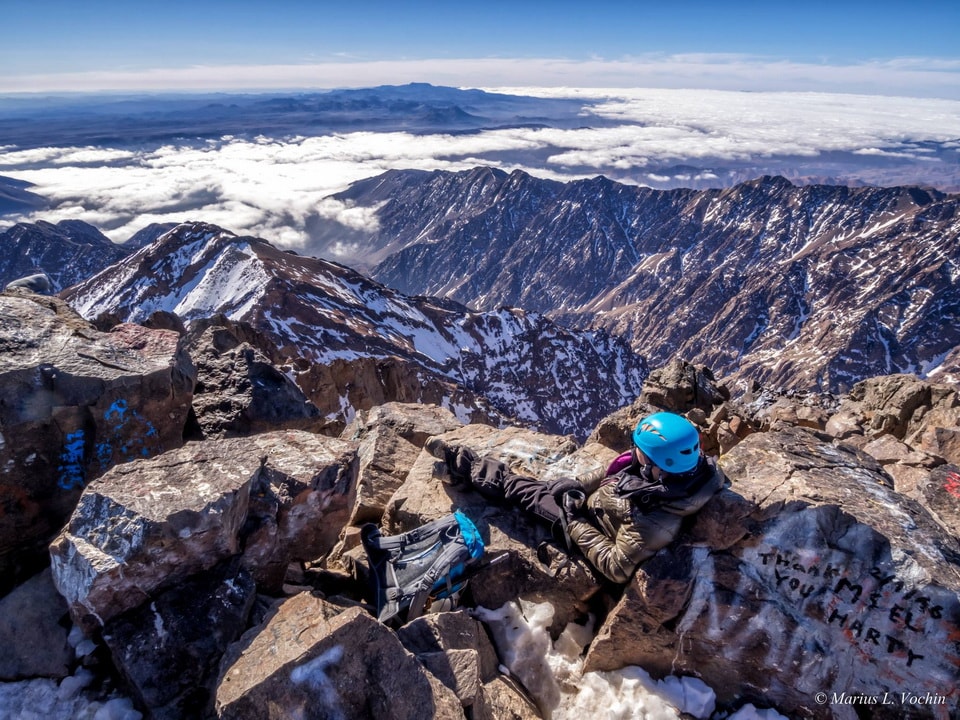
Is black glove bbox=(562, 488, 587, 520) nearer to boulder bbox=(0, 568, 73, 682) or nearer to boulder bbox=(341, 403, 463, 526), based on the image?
boulder bbox=(341, 403, 463, 526)

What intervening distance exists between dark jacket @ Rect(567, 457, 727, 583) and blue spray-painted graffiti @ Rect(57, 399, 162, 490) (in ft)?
25.8

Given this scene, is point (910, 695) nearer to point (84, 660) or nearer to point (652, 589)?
point (652, 589)

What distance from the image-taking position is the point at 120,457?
965cm

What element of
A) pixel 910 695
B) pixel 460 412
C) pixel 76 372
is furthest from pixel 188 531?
pixel 460 412

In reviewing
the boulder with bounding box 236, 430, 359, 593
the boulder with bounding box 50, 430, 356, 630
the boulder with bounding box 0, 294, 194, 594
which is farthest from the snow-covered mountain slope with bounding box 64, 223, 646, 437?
the boulder with bounding box 50, 430, 356, 630

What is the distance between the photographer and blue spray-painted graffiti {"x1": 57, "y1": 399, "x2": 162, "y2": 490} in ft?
29.9

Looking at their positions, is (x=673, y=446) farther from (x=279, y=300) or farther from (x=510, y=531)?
(x=279, y=300)

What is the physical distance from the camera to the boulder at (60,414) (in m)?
8.57

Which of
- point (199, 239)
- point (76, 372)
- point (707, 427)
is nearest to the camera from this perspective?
point (76, 372)

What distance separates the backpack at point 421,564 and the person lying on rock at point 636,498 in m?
1.58

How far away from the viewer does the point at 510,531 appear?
10312 millimetres

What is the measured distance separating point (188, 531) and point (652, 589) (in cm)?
655

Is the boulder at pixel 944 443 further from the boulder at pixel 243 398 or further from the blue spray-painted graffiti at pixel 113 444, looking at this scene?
the blue spray-painted graffiti at pixel 113 444

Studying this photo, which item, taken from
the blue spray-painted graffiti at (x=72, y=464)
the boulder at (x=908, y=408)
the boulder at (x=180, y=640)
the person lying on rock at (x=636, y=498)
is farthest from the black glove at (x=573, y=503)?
the boulder at (x=908, y=408)
